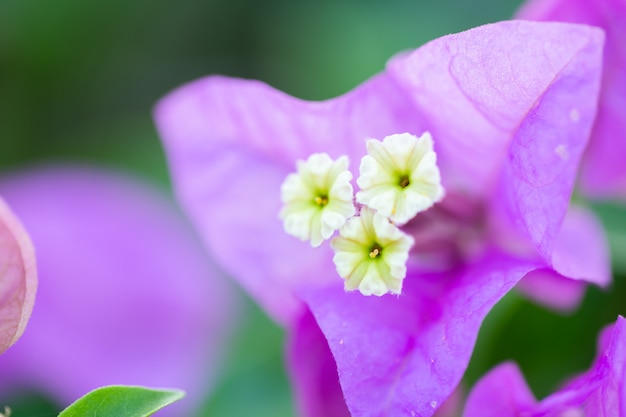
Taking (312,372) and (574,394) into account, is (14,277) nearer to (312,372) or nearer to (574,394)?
(312,372)

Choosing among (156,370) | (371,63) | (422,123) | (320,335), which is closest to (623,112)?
(422,123)

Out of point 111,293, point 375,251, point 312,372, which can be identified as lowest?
point 111,293

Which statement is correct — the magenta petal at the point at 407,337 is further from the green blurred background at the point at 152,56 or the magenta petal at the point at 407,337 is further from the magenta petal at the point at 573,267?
the green blurred background at the point at 152,56

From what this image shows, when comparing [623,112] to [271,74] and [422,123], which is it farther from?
[271,74]

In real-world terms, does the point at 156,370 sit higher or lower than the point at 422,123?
lower

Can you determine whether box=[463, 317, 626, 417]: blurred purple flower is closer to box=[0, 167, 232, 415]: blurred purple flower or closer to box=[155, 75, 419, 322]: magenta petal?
box=[155, 75, 419, 322]: magenta petal

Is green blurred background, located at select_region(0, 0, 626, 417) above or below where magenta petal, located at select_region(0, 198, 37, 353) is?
below

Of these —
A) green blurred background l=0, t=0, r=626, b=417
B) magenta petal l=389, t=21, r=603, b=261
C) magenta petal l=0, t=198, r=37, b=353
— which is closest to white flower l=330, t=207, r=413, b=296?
magenta petal l=389, t=21, r=603, b=261

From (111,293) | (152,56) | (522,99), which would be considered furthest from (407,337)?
(152,56)
